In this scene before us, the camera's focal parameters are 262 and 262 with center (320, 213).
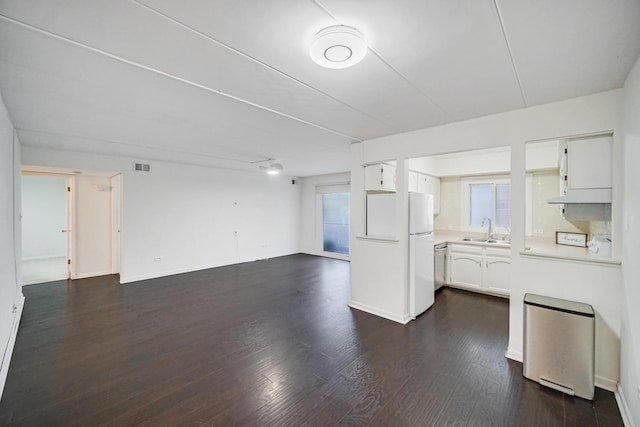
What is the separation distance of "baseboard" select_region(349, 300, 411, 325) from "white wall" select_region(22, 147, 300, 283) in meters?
4.22

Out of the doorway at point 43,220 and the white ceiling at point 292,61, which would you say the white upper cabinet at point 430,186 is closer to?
the white ceiling at point 292,61

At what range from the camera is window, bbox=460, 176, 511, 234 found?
16.2ft

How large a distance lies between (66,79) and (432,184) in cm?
537

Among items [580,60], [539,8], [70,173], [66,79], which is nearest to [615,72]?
[580,60]

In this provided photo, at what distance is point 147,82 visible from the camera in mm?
2113

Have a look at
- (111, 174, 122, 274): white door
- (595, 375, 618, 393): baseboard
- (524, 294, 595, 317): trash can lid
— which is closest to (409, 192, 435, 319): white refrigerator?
(524, 294, 595, 317): trash can lid

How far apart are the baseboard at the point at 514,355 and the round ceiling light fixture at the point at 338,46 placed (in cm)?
308

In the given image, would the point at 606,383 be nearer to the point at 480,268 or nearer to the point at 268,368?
the point at 480,268

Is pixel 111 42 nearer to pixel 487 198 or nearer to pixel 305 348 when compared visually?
pixel 305 348

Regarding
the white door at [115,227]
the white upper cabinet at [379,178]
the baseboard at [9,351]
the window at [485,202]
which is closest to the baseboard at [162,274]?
the white door at [115,227]

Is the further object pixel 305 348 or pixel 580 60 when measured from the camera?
pixel 305 348

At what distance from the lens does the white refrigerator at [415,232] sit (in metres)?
3.53

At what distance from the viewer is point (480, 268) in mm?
4465

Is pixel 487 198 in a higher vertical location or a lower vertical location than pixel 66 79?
lower
